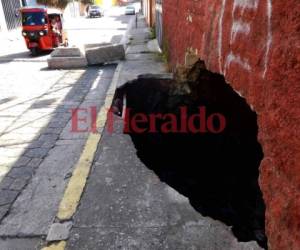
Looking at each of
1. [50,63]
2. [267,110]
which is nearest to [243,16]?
[267,110]

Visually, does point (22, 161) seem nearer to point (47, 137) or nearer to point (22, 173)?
point (22, 173)

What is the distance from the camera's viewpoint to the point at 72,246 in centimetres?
277

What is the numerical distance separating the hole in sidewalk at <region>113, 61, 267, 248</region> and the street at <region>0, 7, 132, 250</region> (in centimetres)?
119

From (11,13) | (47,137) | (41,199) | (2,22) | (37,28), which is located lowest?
(47,137)

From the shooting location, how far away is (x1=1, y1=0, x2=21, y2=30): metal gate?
20.0 metres

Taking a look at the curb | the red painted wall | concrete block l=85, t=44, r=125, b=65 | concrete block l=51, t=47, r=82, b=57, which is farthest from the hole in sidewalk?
concrete block l=51, t=47, r=82, b=57

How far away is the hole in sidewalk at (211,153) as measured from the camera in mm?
3006

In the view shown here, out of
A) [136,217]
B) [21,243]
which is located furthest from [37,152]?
[136,217]

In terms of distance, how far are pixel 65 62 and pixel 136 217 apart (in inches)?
348

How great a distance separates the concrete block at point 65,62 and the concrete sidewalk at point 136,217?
747cm

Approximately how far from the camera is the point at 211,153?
3.72 metres

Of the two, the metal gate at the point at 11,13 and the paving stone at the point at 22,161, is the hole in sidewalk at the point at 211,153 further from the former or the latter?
the metal gate at the point at 11,13

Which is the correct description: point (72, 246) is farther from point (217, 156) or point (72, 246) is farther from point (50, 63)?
point (50, 63)

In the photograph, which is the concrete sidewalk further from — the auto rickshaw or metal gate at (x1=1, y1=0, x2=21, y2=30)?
metal gate at (x1=1, y1=0, x2=21, y2=30)
